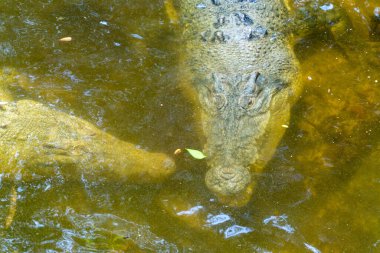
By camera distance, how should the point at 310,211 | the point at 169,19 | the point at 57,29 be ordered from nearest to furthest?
the point at 310,211 → the point at 57,29 → the point at 169,19

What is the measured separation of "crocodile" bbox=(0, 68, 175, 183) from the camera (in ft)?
13.0

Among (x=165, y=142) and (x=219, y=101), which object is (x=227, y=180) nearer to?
(x=165, y=142)

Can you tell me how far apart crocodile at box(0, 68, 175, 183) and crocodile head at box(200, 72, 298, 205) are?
0.49 metres

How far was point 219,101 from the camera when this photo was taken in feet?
14.8

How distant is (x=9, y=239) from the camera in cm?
350

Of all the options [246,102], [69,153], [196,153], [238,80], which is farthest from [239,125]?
[69,153]

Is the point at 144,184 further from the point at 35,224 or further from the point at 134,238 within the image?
the point at 35,224

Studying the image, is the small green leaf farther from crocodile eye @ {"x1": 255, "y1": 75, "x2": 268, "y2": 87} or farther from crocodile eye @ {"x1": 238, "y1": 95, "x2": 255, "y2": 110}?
crocodile eye @ {"x1": 255, "y1": 75, "x2": 268, "y2": 87}

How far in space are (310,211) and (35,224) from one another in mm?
2245

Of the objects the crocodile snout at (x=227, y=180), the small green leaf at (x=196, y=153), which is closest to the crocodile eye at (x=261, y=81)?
the small green leaf at (x=196, y=153)

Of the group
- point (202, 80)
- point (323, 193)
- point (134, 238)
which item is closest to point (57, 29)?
point (202, 80)

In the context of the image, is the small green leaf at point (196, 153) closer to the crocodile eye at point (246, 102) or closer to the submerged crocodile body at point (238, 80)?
the submerged crocodile body at point (238, 80)

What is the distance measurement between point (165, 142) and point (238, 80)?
1.08m

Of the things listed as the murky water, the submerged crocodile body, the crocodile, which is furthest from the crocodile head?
the crocodile
